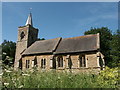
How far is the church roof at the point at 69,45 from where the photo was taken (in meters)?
22.4

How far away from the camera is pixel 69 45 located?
80.9 feet

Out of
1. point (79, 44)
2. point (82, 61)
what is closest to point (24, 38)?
point (79, 44)

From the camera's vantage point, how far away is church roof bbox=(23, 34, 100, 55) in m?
22.4

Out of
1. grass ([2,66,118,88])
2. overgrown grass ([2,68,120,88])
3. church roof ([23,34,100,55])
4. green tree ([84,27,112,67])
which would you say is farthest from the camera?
green tree ([84,27,112,67])

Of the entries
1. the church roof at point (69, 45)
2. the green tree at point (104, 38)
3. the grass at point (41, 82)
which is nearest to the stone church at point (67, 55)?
the church roof at point (69, 45)

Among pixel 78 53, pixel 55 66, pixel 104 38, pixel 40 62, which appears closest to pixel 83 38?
pixel 78 53

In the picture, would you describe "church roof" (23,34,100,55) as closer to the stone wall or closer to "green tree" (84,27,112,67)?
the stone wall

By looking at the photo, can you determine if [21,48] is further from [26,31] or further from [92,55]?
[92,55]

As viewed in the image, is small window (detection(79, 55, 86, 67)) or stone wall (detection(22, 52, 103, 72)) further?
small window (detection(79, 55, 86, 67))

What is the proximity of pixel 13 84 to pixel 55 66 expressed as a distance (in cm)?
2069

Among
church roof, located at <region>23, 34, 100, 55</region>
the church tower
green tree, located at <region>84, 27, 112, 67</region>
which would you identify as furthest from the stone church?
green tree, located at <region>84, 27, 112, 67</region>

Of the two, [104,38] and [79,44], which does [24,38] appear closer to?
[79,44]

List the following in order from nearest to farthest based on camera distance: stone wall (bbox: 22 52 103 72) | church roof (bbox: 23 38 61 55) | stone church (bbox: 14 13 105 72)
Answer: stone wall (bbox: 22 52 103 72) → stone church (bbox: 14 13 105 72) → church roof (bbox: 23 38 61 55)

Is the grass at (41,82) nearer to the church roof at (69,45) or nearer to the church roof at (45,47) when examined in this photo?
the church roof at (69,45)
